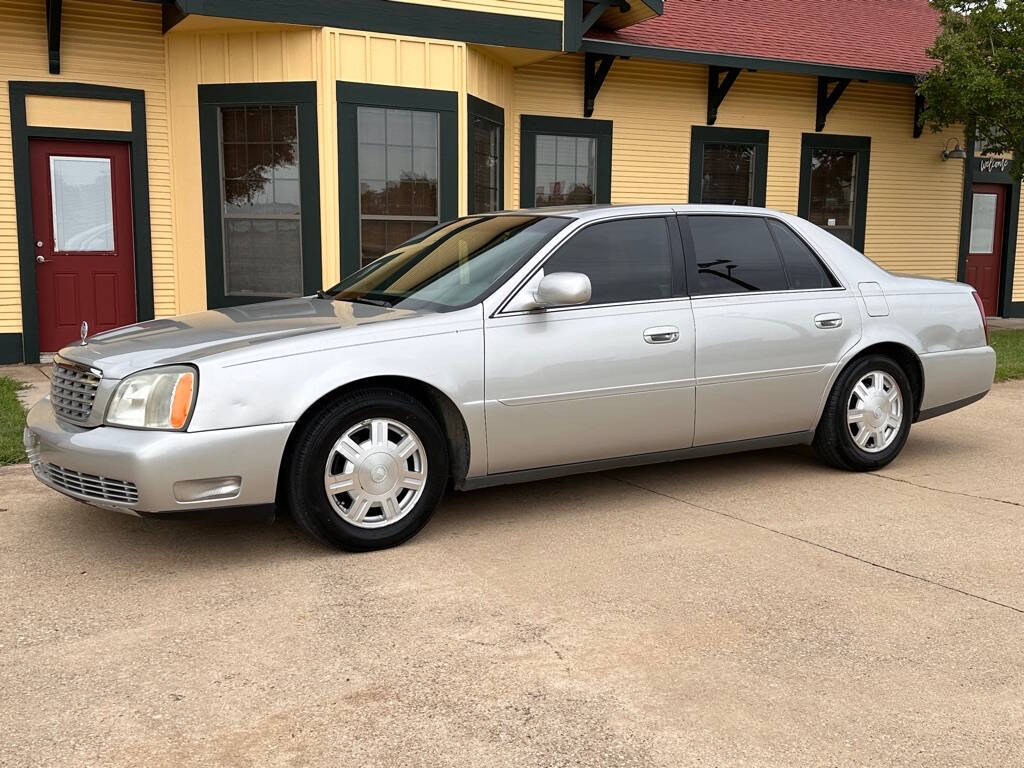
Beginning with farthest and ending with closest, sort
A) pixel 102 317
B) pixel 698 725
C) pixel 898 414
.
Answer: pixel 102 317
pixel 898 414
pixel 698 725

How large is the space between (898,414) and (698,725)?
12.4 feet

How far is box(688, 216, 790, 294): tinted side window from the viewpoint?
5.66 meters

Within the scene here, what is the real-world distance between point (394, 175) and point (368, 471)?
6.94 metres

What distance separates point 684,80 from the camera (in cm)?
1391

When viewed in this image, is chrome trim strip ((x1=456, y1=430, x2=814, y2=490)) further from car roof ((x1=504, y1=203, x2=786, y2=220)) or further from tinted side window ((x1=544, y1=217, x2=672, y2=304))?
car roof ((x1=504, y1=203, x2=786, y2=220))

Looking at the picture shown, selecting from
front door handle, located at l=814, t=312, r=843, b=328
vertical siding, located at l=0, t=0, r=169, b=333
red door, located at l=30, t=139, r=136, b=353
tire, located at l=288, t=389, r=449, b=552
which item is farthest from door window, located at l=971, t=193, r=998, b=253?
tire, located at l=288, t=389, r=449, b=552

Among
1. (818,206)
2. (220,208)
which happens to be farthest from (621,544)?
(818,206)

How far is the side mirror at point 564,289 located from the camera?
4852 millimetres

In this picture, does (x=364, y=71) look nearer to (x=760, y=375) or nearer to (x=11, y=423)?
(x=11, y=423)

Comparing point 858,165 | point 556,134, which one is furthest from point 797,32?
point 556,134

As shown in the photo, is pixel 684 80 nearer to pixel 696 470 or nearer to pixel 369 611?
pixel 696 470

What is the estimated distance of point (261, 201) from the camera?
10.9m

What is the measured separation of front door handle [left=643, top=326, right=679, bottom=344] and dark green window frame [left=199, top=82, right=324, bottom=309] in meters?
6.08

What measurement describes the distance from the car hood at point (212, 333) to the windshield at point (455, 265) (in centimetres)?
19
